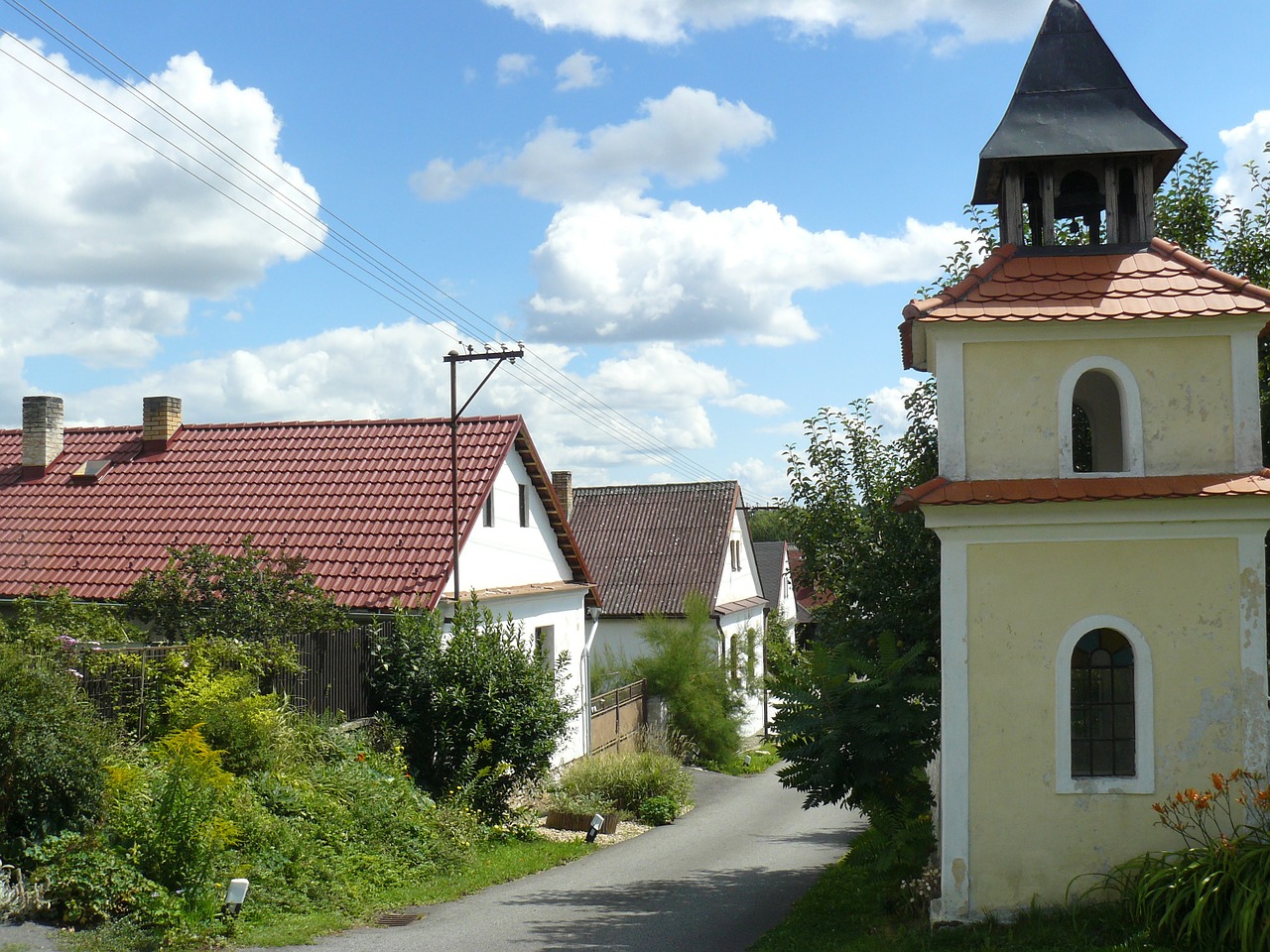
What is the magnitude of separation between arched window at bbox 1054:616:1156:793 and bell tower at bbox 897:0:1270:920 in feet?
0.05

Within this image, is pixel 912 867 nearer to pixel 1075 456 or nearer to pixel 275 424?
pixel 1075 456

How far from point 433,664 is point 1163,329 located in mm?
9798

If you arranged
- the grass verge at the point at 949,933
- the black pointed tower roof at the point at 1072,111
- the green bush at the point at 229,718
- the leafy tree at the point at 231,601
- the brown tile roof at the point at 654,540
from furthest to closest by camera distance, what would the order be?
the brown tile roof at the point at 654,540 → the leafy tree at the point at 231,601 → the green bush at the point at 229,718 → the black pointed tower roof at the point at 1072,111 → the grass verge at the point at 949,933

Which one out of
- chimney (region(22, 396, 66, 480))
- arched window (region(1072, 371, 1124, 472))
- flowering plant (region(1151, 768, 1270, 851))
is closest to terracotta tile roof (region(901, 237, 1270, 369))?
arched window (region(1072, 371, 1124, 472))

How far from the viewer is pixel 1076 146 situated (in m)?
10.3

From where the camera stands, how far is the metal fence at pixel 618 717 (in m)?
22.2

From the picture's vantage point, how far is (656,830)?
17.7 meters

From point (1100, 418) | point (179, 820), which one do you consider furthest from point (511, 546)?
point (1100, 418)

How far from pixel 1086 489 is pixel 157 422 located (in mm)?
17922

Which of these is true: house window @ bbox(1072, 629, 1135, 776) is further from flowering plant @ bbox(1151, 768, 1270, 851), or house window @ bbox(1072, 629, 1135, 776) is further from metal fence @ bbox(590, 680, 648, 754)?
metal fence @ bbox(590, 680, 648, 754)

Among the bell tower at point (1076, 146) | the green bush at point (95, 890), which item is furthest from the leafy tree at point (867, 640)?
the green bush at point (95, 890)

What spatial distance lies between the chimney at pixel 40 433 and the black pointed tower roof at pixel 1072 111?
18.1 m

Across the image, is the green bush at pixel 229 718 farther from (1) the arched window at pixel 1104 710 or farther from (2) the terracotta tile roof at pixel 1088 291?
(1) the arched window at pixel 1104 710

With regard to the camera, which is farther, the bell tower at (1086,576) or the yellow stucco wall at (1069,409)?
the yellow stucco wall at (1069,409)
